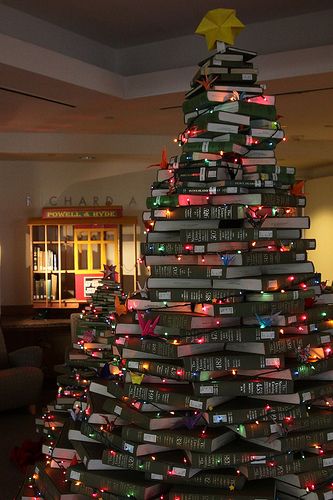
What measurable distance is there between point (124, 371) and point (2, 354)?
4613 millimetres

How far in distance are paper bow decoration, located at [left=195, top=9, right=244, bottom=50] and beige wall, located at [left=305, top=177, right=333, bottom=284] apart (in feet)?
25.9

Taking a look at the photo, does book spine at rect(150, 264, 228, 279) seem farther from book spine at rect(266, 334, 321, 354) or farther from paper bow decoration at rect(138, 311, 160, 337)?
book spine at rect(266, 334, 321, 354)

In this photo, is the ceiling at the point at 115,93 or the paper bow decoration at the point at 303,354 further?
the ceiling at the point at 115,93

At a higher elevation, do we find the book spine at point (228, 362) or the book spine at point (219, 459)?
the book spine at point (228, 362)

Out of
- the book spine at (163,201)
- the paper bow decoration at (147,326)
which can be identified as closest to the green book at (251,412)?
the paper bow decoration at (147,326)

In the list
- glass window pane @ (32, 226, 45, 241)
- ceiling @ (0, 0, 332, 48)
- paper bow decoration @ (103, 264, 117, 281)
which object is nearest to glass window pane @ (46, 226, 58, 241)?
glass window pane @ (32, 226, 45, 241)

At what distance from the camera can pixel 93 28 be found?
5879 mm

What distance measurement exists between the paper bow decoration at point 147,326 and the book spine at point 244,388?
0.33 meters

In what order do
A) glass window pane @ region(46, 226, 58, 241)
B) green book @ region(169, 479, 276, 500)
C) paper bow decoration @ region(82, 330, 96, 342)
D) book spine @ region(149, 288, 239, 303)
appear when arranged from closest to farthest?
1. green book @ region(169, 479, 276, 500)
2. book spine @ region(149, 288, 239, 303)
3. paper bow decoration @ region(82, 330, 96, 342)
4. glass window pane @ region(46, 226, 58, 241)

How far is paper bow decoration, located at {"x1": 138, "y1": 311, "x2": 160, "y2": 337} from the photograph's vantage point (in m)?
3.00

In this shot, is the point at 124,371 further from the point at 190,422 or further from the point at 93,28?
the point at 93,28

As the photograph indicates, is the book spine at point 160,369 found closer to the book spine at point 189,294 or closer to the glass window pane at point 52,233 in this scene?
the book spine at point 189,294

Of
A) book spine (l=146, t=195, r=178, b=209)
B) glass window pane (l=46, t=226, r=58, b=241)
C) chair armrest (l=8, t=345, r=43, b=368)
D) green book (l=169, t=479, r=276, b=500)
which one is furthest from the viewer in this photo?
glass window pane (l=46, t=226, r=58, b=241)

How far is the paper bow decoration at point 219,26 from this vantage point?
333cm
